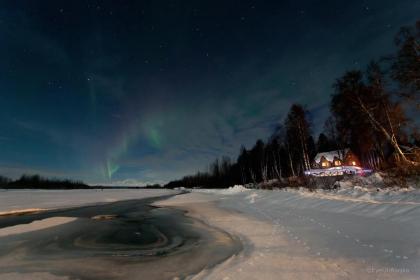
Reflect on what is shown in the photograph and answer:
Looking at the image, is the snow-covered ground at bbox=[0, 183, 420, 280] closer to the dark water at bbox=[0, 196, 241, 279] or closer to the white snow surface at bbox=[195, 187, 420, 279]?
the white snow surface at bbox=[195, 187, 420, 279]

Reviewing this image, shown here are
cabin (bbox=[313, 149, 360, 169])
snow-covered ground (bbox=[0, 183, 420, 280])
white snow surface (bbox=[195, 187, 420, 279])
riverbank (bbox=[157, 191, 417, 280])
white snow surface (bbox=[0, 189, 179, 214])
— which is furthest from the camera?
cabin (bbox=[313, 149, 360, 169])

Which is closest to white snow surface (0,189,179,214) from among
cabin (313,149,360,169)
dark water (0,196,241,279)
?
dark water (0,196,241,279)

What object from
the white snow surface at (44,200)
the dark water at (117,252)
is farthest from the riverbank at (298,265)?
the white snow surface at (44,200)

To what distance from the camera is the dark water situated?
5816mm

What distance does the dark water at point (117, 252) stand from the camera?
19.1 ft

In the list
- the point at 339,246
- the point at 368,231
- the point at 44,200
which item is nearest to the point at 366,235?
the point at 368,231

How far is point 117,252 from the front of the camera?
7.45 metres

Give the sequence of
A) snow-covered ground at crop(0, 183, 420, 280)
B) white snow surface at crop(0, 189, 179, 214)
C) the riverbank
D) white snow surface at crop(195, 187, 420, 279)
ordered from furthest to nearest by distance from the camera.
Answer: white snow surface at crop(0, 189, 179, 214) < white snow surface at crop(195, 187, 420, 279) < snow-covered ground at crop(0, 183, 420, 280) < the riverbank

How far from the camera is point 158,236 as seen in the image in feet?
32.6

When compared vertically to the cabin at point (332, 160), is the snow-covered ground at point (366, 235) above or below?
below

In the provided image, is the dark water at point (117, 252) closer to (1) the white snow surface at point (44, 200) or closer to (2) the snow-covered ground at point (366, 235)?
(2) the snow-covered ground at point (366, 235)

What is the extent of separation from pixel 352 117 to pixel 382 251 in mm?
22600

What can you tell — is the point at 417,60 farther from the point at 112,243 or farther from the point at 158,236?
the point at 112,243

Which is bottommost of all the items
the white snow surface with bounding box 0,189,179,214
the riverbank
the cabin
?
the riverbank
